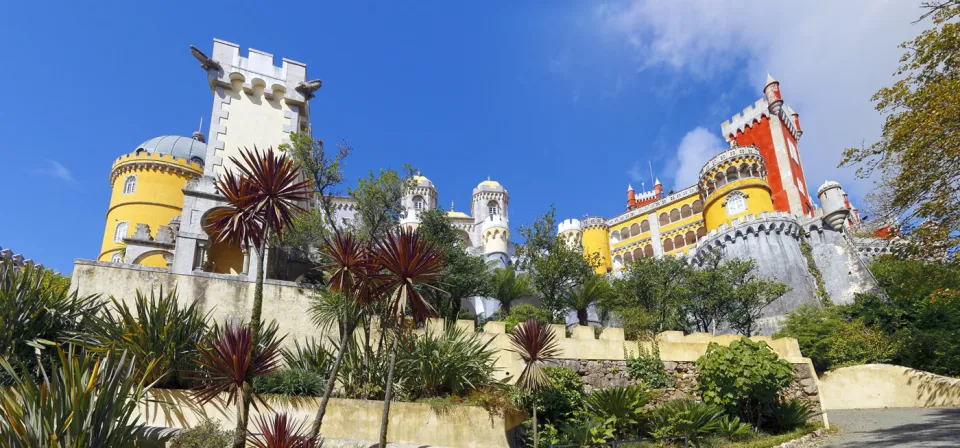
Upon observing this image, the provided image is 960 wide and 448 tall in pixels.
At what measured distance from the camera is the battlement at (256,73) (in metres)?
20.0

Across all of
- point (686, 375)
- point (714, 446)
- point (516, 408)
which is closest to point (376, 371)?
point (516, 408)

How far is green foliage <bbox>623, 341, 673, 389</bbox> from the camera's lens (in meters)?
16.3

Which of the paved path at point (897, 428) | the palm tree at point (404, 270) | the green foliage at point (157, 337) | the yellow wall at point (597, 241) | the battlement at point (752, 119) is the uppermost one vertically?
the battlement at point (752, 119)

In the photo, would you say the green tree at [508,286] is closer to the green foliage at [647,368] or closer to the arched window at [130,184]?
the green foliage at [647,368]

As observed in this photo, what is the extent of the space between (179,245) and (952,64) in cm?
1940

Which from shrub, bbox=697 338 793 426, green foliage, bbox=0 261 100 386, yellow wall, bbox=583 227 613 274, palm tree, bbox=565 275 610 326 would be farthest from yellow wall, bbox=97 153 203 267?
yellow wall, bbox=583 227 613 274

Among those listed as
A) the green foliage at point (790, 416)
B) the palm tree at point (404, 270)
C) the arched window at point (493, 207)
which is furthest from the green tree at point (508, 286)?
the arched window at point (493, 207)

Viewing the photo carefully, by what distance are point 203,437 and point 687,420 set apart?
11.1 meters

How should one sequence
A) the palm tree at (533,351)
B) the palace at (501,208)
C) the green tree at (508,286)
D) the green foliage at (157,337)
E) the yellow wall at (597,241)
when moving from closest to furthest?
the green foliage at (157,337) → the palm tree at (533,351) → the palace at (501,208) → the green tree at (508,286) → the yellow wall at (597,241)

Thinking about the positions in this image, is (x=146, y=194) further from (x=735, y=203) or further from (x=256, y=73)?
(x=735, y=203)

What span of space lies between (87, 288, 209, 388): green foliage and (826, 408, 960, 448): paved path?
613 inches

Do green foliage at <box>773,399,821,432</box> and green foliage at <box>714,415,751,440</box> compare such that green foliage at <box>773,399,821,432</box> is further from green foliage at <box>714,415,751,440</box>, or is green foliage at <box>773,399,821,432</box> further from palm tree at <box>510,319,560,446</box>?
palm tree at <box>510,319,560,446</box>

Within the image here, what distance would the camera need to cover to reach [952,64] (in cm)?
1066

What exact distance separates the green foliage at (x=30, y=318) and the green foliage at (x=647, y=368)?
46.2 ft
